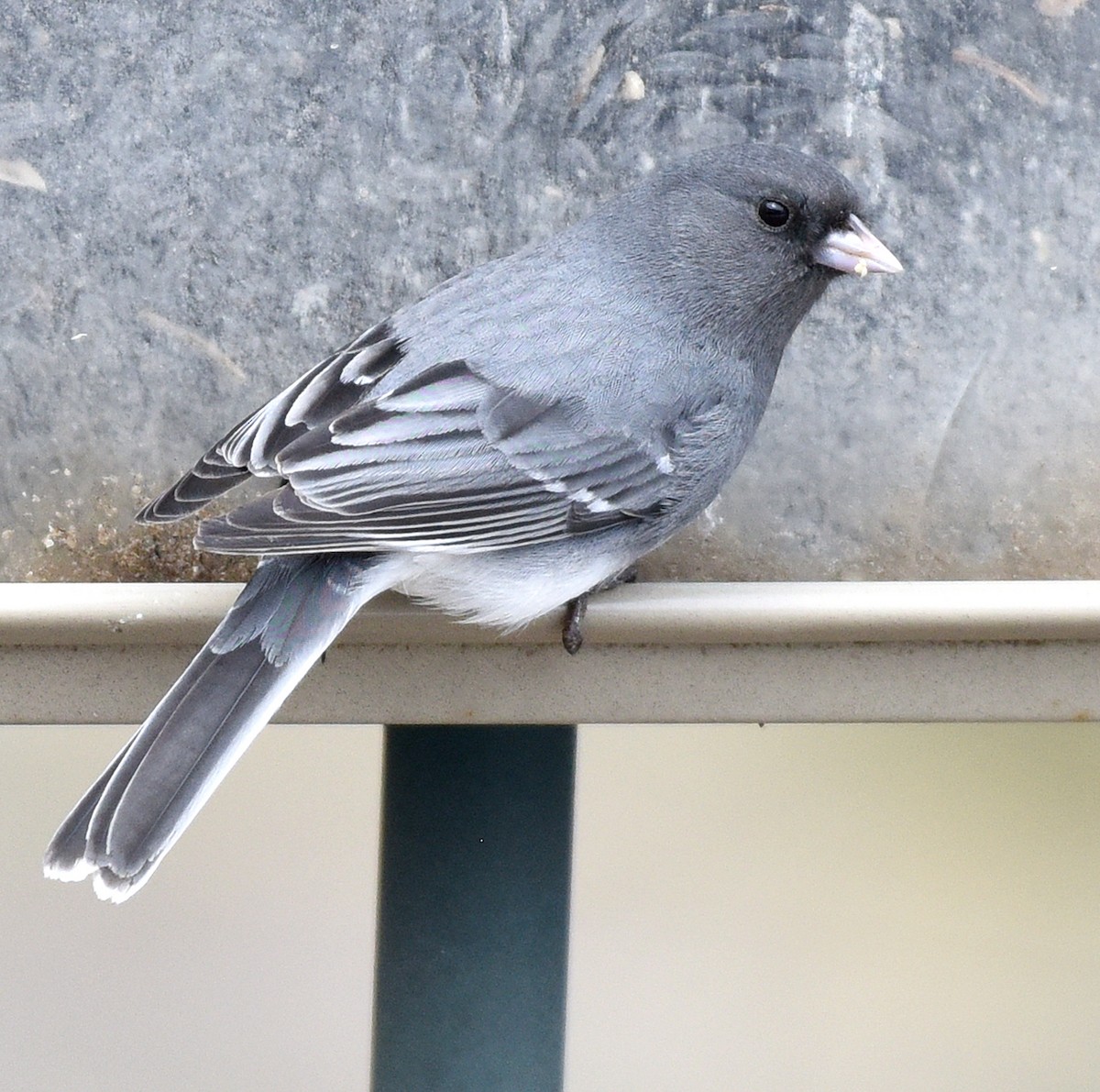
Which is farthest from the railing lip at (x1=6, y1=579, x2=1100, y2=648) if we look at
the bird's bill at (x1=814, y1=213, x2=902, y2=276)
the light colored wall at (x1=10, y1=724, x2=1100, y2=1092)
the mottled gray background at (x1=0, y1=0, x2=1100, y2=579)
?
the light colored wall at (x1=10, y1=724, x2=1100, y2=1092)

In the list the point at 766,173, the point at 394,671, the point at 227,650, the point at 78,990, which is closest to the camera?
the point at 227,650

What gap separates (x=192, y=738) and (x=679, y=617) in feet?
1.65

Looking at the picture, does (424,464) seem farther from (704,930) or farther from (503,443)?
(704,930)

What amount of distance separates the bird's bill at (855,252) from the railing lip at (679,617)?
0.36 meters

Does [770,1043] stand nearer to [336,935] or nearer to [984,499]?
[336,935]

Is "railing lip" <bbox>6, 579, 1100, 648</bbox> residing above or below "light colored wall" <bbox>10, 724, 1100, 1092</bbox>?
above

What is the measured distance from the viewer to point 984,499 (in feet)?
7.20

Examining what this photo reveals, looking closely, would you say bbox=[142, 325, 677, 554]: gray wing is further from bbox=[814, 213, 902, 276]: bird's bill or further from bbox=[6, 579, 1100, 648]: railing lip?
bbox=[814, 213, 902, 276]: bird's bill

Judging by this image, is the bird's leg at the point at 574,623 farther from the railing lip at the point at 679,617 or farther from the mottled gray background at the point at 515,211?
the mottled gray background at the point at 515,211

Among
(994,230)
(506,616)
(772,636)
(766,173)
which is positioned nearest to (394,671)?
(506,616)

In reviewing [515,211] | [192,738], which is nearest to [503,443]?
[515,211]

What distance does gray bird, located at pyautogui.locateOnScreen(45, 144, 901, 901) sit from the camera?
1851 millimetres

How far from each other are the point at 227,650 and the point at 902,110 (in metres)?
0.99

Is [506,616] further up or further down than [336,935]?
further up
